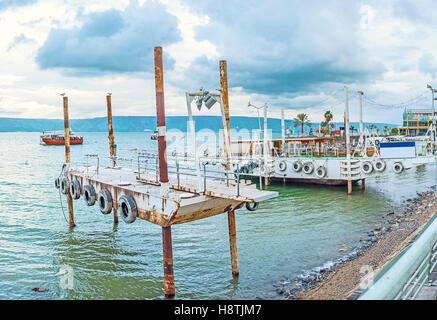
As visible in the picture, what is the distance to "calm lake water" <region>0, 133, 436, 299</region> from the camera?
13.4m

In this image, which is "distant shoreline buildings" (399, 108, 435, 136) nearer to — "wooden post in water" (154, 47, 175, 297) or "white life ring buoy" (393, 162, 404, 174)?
"white life ring buoy" (393, 162, 404, 174)

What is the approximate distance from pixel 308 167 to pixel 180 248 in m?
22.9

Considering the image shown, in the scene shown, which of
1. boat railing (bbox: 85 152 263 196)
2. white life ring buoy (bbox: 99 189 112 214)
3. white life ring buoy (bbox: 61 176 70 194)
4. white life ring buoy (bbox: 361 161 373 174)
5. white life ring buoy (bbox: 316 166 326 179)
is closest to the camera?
boat railing (bbox: 85 152 263 196)

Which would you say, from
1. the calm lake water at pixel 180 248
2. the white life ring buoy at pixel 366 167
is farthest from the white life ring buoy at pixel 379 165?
the calm lake water at pixel 180 248

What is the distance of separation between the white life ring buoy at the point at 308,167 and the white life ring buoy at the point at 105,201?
85.2 feet

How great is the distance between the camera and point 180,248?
17.8 meters

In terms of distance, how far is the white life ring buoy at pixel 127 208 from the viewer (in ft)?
43.7

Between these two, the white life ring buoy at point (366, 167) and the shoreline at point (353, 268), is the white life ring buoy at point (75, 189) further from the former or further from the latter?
the white life ring buoy at point (366, 167)

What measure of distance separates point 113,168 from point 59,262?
7.55 m

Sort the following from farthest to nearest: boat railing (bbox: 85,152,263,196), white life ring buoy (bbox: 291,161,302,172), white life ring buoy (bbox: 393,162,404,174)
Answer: white life ring buoy (bbox: 291,161,302,172) < white life ring buoy (bbox: 393,162,404,174) < boat railing (bbox: 85,152,263,196)

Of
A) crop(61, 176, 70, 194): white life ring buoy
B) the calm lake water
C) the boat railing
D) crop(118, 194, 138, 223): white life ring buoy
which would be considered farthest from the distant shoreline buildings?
crop(118, 194, 138, 223): white life ring buoy

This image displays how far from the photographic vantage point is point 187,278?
1416 cm

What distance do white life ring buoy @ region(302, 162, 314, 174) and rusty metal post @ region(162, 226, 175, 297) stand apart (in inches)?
1090
